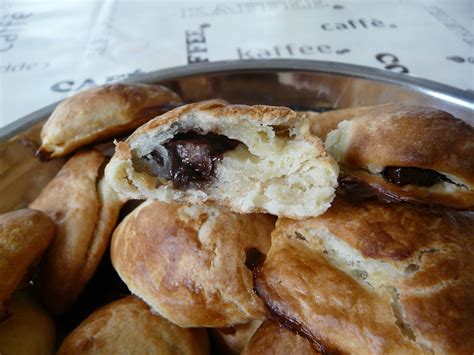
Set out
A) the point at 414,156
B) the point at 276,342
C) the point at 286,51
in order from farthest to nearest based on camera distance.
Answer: the point at 286,51 → the point at 276,342 → the point at 414,156

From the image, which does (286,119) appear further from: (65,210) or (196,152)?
(65,210)

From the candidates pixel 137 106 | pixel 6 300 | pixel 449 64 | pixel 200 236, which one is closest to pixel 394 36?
pixel 449 64

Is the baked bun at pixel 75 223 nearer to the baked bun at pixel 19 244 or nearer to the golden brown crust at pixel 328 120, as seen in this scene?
the baked bun at pixel 19 244

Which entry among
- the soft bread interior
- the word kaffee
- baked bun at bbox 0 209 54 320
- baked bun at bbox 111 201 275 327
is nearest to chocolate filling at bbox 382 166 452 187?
the soft bread interior

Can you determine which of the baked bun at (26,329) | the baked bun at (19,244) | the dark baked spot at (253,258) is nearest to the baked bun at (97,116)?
the baked bun at (19,244)

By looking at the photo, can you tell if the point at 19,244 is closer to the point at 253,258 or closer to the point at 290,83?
the point at 253,258

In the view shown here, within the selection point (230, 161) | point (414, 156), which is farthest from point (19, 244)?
point (414, 156)
